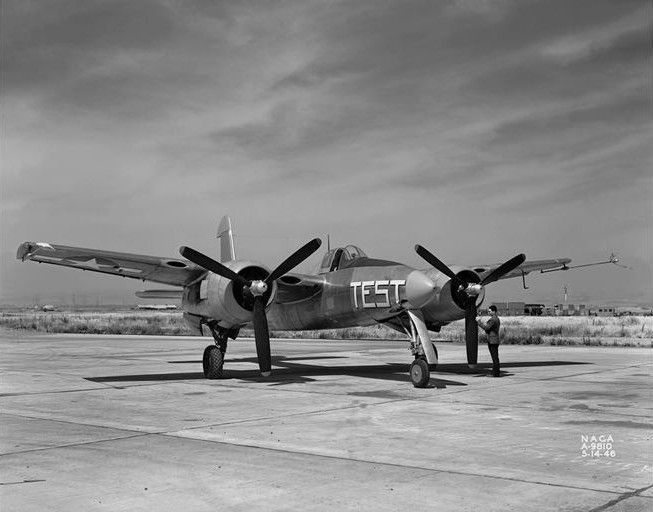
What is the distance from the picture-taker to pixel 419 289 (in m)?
17.3

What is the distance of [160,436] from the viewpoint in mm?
10477

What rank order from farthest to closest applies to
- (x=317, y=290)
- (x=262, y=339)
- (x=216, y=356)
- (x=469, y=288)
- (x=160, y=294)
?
(x=160, y=294)
(x=317, y=290)
(x=216, y=356)
(x=469, y=288)
(x=262, y=339)

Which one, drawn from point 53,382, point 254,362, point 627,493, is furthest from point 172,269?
point 627,493

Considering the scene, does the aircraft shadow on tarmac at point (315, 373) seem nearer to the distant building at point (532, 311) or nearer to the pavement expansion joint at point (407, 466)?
the pavement expansion joint at point (407, 466)

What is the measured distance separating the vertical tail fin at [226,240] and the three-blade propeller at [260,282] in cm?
855

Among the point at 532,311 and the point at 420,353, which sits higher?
the point at 420,353

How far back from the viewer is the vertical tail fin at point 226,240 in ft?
88.4

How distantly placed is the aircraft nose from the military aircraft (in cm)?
2

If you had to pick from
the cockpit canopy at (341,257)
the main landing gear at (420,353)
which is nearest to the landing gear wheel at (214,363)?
the cockpit canopy at (341,257)

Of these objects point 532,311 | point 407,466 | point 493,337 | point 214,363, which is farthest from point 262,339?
point 532,311

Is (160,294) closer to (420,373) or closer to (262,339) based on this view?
(262,339)

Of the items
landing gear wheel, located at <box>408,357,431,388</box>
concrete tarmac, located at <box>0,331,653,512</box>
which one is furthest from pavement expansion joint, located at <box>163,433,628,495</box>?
landing gear wheel, located at <box>408,357,431,388</box>

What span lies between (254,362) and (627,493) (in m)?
20.4

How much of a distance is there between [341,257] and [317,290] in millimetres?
1175
